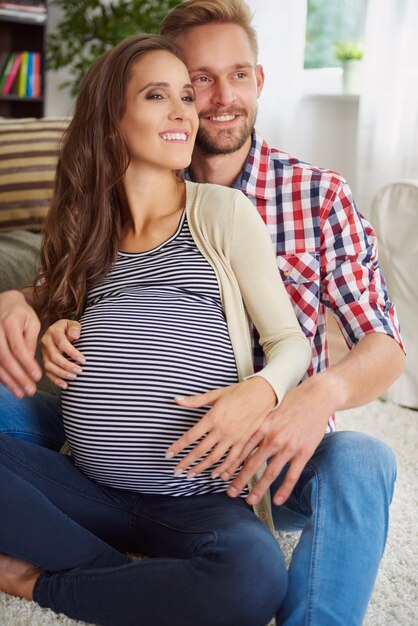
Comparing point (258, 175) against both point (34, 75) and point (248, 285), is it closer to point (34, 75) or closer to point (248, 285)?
point (248, 285)

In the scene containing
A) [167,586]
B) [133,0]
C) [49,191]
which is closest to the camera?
[167,586]

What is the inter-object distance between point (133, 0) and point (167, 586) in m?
3.49

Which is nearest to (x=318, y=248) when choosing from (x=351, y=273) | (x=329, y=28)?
(x=351, y=273)

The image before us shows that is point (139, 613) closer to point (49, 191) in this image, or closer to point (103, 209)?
point (103, 209)

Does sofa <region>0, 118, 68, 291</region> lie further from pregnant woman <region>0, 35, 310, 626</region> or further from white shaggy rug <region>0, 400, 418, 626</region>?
white shaggy rug <region>0, 400, 418, 626</region>

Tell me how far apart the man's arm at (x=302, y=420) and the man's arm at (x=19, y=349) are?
14.3 inches

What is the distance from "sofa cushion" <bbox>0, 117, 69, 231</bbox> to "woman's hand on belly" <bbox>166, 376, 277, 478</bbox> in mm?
1282

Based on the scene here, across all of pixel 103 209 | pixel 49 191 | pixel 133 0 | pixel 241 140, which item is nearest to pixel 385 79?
pixel 133 0

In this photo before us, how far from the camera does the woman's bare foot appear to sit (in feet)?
3.95

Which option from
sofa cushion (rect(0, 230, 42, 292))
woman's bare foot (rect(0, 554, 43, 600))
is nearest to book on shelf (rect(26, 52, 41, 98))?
sofa cushion (rect(0, 230, 42, 292))

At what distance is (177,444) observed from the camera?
110cm

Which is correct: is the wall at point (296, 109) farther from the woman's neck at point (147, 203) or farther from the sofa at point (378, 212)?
the woman's neck at point (147, 203)

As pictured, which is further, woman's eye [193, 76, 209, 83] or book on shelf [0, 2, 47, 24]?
book on shelf [0, 2, 47, 24]

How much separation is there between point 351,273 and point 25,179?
116 centimetres
